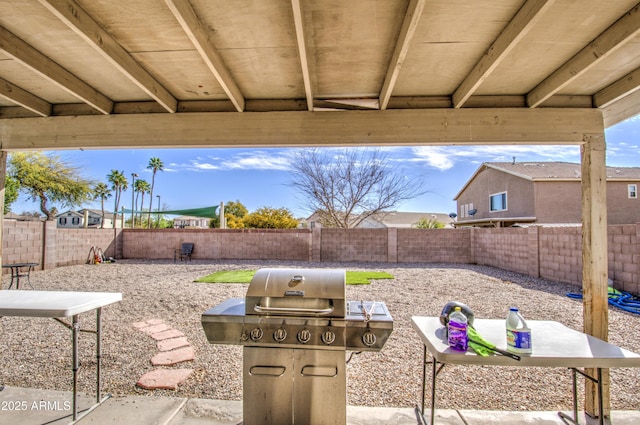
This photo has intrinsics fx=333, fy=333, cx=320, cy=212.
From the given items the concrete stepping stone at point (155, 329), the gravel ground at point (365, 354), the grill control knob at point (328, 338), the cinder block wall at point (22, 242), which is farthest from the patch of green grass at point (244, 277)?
the grill control knob at point (328, 338)

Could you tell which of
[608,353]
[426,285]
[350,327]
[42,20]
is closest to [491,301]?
[426,285]

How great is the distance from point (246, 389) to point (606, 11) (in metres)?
2.76

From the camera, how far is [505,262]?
10102 millimetres

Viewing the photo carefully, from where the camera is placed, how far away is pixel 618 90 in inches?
90.0

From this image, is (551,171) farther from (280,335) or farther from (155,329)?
(280,335)

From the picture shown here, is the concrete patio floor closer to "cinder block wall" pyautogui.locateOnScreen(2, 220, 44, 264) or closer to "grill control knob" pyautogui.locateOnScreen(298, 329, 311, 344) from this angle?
"grill control knob" pyautogui.locateOnScreen(298, 329, 311, 344)

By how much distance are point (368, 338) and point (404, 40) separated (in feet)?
5.26

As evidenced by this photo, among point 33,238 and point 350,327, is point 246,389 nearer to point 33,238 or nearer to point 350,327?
point 350,327

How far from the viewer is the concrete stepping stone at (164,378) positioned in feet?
9.17

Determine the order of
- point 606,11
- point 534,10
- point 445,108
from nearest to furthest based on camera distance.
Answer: point 534,10
point 606,11
point 445,108

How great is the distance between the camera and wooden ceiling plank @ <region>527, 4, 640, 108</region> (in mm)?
1664

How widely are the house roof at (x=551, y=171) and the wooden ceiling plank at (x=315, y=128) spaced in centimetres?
1405

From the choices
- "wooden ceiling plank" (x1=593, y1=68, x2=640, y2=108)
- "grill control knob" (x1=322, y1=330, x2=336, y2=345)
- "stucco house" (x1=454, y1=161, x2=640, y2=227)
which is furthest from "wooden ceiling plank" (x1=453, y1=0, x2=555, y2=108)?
"stucco house" (x1=454, y1=161, x2=640, y2=227)

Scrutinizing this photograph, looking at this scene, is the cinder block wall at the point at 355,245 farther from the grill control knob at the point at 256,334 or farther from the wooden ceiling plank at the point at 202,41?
the grill control knob at the point at 256,334
